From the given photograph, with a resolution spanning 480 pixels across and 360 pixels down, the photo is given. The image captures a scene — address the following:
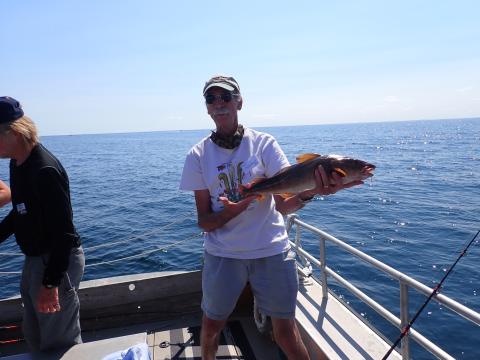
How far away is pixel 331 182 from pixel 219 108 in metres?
1.10

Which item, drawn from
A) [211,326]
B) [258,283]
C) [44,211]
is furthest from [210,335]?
[44,211]

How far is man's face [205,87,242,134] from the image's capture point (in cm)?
326

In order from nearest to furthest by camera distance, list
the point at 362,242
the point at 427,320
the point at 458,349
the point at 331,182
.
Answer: the point at 331,182 → the point at 458,349 → the point at 427,320 → the point at 362,242

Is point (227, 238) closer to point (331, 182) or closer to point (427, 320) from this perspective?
point (331, 182)

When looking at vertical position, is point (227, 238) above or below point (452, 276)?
above

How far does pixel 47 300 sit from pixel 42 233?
0.54m

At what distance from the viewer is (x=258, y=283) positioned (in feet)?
10.7

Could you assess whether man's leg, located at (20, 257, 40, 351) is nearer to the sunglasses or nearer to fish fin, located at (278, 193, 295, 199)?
the sunglasses

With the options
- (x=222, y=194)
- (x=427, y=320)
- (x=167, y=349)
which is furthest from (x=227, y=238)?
(x=427, y=320)

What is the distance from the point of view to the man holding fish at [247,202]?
3180 mm

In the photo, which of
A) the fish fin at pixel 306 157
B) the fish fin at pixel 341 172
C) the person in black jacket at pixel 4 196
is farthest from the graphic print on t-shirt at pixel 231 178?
the person in black jacket at pixel 4 196

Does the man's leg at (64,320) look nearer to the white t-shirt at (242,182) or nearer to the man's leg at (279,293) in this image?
the white t-shirt at (242,182)

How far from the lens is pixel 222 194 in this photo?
337cm

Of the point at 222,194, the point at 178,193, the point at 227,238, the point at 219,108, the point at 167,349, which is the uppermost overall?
the point at 219,108
